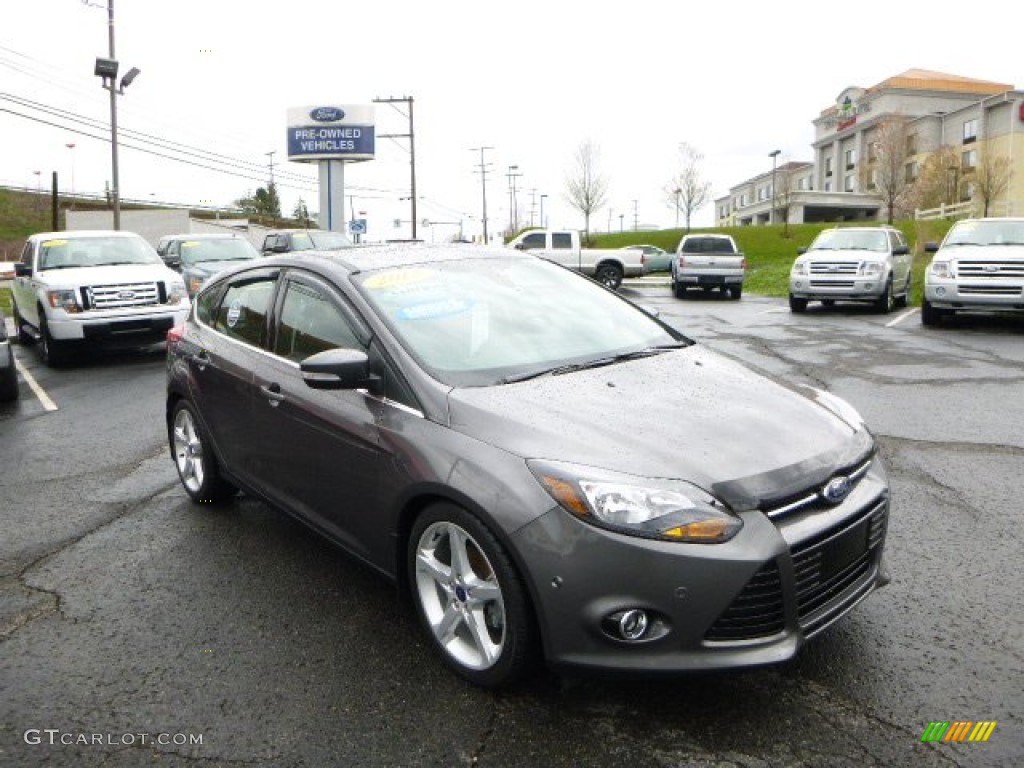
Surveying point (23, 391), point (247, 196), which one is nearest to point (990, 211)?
point (23, 391)

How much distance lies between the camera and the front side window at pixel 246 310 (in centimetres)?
439

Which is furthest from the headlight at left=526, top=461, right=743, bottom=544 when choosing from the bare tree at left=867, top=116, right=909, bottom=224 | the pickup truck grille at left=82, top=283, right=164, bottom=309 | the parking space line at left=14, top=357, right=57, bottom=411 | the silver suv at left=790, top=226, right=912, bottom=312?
the bare tree at left=867, top=116, right=909, bottom=224

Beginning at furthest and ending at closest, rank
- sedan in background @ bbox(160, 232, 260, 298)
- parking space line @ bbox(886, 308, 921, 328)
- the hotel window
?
the hotel window < sedan in background @ bbox(160, 232, 260, 298) < parking space line @ bbox(886, 308, 921, 328)

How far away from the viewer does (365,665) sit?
10.5 feet

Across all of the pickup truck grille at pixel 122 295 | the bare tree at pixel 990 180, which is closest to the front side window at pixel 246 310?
the pickup truck grille at pixel 122 295

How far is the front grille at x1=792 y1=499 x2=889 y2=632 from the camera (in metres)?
2.74

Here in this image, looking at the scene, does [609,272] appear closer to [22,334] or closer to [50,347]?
[22,334]

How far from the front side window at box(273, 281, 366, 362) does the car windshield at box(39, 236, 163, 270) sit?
947cm

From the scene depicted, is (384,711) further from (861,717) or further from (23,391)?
(23,391)

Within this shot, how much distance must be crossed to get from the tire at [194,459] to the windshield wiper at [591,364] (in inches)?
89.9

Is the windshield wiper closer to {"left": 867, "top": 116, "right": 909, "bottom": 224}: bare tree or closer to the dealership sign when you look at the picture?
the dealership sign

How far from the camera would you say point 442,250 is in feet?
14.7

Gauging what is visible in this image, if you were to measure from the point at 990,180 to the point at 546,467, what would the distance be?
61.2 meters

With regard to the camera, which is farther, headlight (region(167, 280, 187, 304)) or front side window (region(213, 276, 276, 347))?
headlight (region(167, 280, 187, 304))
